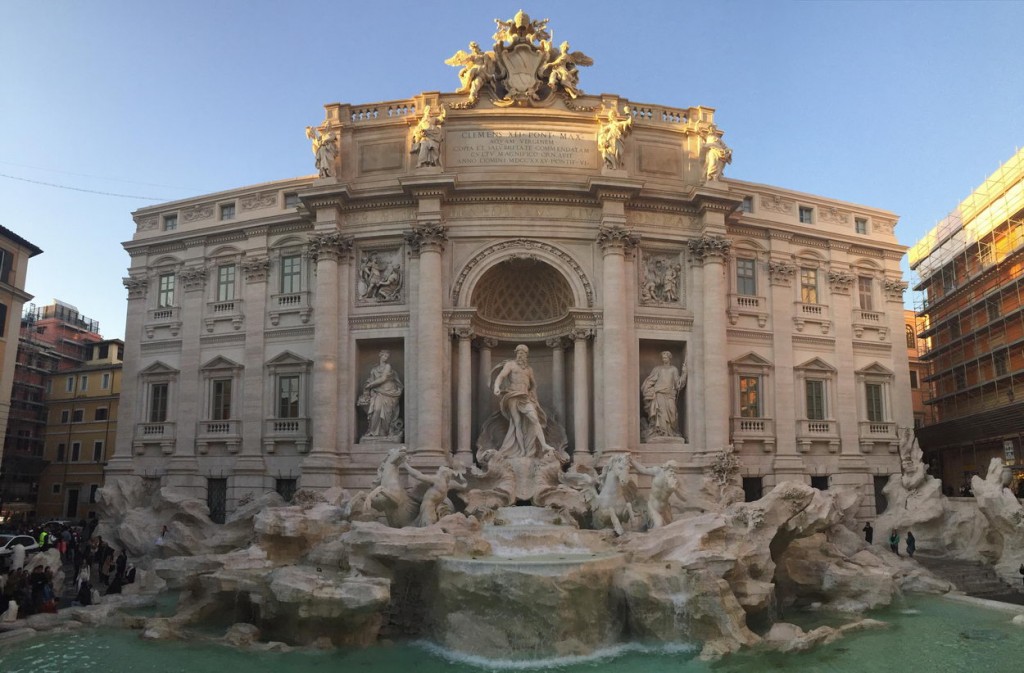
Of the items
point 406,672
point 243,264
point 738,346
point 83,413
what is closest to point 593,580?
point 406,672

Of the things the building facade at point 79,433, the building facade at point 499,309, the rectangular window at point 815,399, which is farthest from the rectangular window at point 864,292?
the building facade at point 79,433

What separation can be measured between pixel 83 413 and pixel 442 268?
108 feet

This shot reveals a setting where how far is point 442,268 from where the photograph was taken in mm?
26562

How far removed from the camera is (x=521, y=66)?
28.2 m

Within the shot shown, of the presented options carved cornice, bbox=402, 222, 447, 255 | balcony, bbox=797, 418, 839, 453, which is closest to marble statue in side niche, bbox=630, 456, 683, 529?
balcony, bbox=797, 418, 839, 453

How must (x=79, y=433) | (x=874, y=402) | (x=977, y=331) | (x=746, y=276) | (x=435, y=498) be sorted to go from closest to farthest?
1. (x=435, y=498)
2. (x=746, y=276)
3. (x=874, y=402)
4. (x=977, y=331)
5. (x=79, y=433)

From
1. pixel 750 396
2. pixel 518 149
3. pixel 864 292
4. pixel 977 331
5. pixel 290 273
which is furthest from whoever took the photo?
pixel 977 331

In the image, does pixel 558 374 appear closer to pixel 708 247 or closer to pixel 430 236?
pixel 430 236

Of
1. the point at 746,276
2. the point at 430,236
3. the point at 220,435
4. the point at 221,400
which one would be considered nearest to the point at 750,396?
the point at 746,276

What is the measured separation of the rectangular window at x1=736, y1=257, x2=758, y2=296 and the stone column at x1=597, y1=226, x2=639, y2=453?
16.4 feet

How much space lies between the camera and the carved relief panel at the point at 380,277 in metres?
27.1

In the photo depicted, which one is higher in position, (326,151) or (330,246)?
(326,151)

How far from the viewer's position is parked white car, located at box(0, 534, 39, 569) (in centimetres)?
2341

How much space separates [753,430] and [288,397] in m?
16.1
